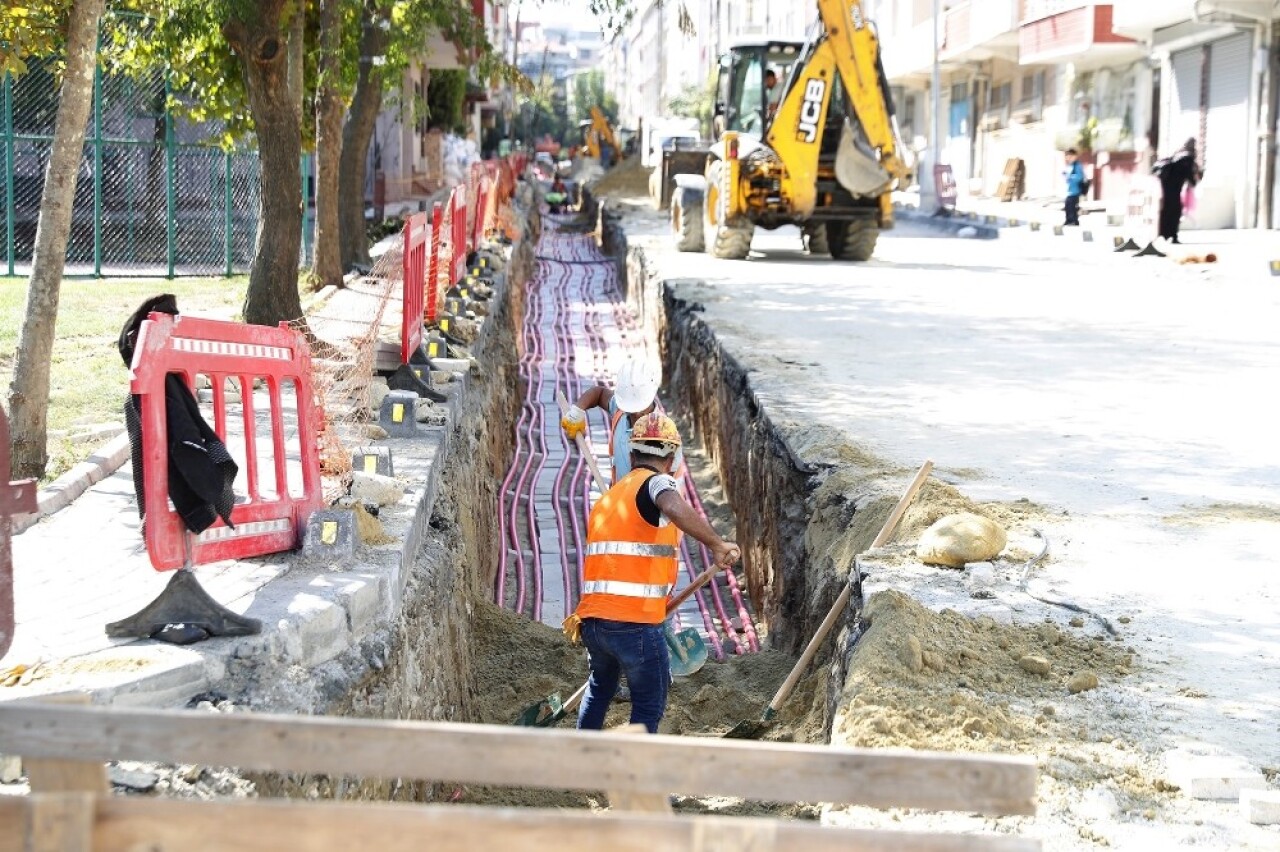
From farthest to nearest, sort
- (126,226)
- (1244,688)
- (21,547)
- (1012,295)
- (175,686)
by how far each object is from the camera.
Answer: (126,226) → (1012,295) → (21,547) → (1244,688) → (175,686)

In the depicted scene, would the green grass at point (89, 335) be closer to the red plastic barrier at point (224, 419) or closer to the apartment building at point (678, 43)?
the red plastic barrier at point (224, 419)

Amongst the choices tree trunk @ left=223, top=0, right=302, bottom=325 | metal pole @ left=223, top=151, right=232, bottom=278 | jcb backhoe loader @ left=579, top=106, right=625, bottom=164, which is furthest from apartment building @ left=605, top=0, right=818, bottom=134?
metal pole @ left=223, top=151, right=232, bottom=278

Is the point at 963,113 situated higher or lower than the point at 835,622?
higher

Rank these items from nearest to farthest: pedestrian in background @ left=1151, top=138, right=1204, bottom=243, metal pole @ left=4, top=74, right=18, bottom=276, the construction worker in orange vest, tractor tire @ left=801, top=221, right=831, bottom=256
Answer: the construction worker in orange vest, metal pole @ left=4, top=74, right=18, bottom=276, pedestrian in background @ left=1151, top=138, right=1204, bottom=243, tractor tire @ left=801, top=221, right=831, bottom=256

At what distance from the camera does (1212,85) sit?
28.7 meters

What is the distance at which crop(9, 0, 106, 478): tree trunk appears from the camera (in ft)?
25.7

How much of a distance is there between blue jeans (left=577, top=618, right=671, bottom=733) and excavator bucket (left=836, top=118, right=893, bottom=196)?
52.3 ft

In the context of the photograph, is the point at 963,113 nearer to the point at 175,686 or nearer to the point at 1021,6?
the point at 1021,6

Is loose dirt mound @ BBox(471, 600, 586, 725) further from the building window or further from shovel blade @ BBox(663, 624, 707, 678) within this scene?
the building window

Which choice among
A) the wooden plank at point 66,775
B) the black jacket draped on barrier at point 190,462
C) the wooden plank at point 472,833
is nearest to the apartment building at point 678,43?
the black jacket draped on barrier at point 190,462

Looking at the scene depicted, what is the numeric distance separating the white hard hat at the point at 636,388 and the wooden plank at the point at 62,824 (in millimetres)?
4682

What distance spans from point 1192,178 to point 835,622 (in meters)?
18.2

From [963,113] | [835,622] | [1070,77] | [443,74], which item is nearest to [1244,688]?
[835,622]

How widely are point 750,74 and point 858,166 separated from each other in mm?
3233
